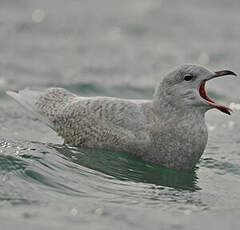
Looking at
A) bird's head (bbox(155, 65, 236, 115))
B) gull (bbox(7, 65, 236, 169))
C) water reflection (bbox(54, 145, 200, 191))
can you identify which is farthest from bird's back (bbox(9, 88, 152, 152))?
bird's head (bbox(155, 65, 236, 115))

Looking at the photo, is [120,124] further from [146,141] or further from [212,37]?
[212,37]

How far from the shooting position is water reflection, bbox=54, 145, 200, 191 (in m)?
7.57

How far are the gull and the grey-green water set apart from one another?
168 mm

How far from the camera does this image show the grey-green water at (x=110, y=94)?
253 inches

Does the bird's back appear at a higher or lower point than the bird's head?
lower

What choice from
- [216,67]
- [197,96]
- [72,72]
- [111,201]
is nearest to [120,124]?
[197,96]

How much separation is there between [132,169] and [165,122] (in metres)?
0.70

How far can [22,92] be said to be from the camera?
9562 mm

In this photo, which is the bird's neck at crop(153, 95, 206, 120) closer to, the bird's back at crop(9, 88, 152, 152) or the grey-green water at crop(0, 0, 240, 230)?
the bird's back at crop(9, 88, 152, 152)

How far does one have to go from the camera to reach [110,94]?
12.1m

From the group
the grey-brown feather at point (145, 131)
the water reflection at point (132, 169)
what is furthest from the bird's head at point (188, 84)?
the water reflection at point (132, 169)

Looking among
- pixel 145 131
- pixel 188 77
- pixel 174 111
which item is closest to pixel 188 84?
pixel 188 77

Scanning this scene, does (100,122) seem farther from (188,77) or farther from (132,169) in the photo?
(188,77)

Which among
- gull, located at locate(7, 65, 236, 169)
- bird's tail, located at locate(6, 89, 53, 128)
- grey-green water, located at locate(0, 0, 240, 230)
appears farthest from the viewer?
bird's tail, located at locate(6, 89, 53, 128)
